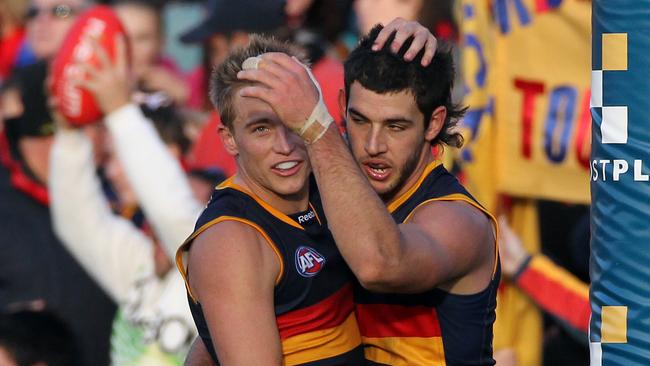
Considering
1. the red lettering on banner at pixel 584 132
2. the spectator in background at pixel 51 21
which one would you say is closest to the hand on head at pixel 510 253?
the red lettering on banner at pixel 584 132

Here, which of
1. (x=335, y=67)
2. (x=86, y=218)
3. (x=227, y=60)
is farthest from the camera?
(x=86, y=218)

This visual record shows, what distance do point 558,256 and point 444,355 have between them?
304 cm

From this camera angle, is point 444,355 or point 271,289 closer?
point 271,289

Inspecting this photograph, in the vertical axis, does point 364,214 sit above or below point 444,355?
above

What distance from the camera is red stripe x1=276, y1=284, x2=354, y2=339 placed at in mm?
4098

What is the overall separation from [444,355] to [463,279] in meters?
0.24

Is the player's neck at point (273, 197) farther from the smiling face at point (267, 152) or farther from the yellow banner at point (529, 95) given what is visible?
the yellow banner at point (529, 95)

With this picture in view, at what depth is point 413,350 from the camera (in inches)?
172

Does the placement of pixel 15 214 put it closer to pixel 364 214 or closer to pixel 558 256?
pixel 558 256

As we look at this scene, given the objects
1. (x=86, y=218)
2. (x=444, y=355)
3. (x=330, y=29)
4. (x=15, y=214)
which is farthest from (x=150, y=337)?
(x=444, y=355)

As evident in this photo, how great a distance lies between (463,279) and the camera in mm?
4320

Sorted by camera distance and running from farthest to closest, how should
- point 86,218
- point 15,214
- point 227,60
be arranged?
point 15,214
point 86,218
point 227,60

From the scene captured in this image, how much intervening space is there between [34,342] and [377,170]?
229cm

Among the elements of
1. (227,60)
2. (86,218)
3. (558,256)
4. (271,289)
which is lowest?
(558,256)
